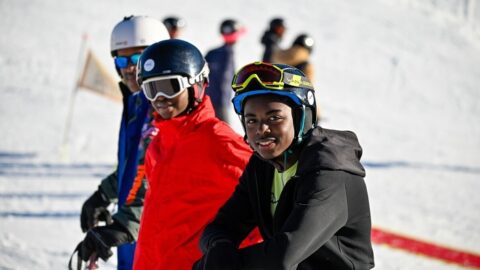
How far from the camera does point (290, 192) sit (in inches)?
80.9

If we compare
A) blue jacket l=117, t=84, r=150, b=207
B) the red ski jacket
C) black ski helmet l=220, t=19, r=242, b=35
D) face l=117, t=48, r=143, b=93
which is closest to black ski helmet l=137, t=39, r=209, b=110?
the red ski jacket

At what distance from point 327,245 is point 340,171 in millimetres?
266

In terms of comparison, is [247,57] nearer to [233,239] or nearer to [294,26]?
[294,26]

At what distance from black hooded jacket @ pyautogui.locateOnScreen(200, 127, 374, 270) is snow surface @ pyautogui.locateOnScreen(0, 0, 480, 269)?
11.5 feet

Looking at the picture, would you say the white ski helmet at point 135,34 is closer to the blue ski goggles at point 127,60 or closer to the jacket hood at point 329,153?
the blue ski goggles at point 127,60

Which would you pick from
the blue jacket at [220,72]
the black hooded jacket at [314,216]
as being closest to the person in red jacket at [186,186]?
the black hooded jacket at [314,216]

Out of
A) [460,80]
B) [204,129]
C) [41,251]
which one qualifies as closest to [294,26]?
[460,80]

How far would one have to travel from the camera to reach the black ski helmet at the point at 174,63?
2.99m

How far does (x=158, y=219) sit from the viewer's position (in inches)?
108

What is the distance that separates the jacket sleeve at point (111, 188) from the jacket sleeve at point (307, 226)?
2.06 meters

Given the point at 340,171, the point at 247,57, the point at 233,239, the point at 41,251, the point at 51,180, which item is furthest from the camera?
the point at 247,57

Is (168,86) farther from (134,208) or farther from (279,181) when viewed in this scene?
(279,181)

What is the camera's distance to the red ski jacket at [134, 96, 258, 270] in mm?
2734

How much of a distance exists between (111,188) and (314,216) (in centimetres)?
228
